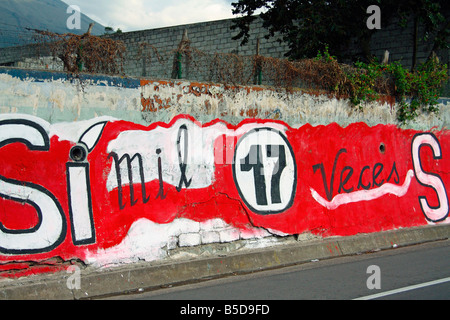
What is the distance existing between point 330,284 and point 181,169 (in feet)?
9.51

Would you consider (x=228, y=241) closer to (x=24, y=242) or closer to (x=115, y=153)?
(x=115, y=153)

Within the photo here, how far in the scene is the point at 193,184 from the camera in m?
8.26

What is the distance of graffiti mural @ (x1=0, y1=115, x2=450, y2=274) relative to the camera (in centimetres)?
658

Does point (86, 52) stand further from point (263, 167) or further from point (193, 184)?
point (263, 167)

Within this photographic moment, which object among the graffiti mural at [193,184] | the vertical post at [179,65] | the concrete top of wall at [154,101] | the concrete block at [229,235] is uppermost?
the vertical post at [179,65]

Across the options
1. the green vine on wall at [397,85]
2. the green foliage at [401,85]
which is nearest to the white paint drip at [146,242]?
the green vine on wall at [397,85]

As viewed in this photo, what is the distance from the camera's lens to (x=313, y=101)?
9945 millimetres

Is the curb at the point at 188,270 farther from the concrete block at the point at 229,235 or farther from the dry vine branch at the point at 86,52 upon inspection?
the dry vine branch at the point at 86,52

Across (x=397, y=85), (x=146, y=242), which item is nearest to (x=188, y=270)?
(x=146, y=242)

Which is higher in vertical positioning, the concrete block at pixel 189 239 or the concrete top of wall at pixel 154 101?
the concrete top of wall at pixel 154 101

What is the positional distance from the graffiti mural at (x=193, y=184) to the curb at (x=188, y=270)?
0.83ft

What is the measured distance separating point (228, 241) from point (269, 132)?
2.14 meters

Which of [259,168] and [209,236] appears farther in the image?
[259,168]

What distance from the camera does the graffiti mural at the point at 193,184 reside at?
658 cm
